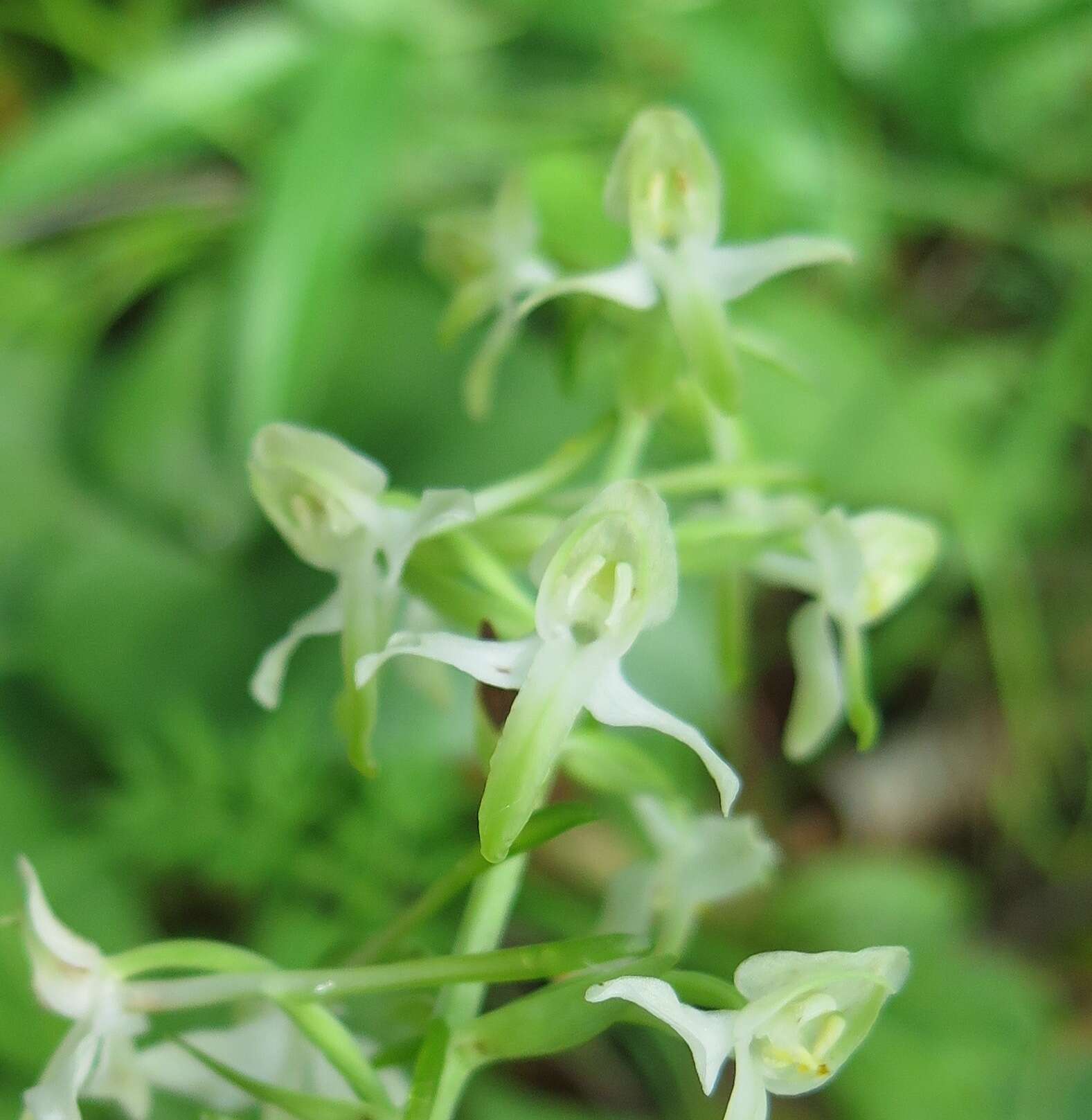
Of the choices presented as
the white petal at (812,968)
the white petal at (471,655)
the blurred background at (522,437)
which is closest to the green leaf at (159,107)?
the blurred background at (522,437)

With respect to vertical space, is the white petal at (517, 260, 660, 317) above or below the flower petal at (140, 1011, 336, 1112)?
above

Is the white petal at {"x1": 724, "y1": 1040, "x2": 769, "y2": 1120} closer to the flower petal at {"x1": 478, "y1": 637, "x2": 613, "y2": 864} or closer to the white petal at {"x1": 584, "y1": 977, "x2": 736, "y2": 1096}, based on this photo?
the white petal at {"x1": 584, "y1": 977, "x2": 736, "y2": 1096}

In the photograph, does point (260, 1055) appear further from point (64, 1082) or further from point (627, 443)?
point (627, 443)

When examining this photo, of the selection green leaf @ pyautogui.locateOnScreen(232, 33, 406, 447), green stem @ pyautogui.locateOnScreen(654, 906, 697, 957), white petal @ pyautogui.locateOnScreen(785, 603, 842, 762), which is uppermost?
green leaf @ pyautogui.locateOnScreen(232, 33, 406, 447)

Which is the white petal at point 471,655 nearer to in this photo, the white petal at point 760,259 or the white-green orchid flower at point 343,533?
the white-green orchid flower at point 343,533

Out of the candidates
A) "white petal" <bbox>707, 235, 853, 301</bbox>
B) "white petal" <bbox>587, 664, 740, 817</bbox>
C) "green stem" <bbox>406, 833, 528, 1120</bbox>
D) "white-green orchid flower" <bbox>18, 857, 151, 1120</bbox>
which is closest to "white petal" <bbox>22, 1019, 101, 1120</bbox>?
"white-green orchid flower" <bbox>18, 857, 151, 1120</bbox>

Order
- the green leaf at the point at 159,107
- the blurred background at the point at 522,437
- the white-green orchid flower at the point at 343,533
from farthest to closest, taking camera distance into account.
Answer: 1. the green leaf at the point at 159,107
2. the blurred background at the point at 522,437
3. the white-green orchid flower at the point at 343,533
